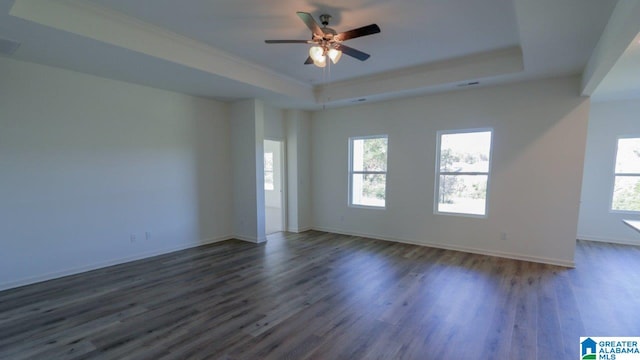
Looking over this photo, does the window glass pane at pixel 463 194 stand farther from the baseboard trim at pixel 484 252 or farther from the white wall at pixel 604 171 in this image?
the white wall at pixel 604 171

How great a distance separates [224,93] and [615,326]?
18.4 ft

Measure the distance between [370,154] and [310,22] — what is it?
3810 mm


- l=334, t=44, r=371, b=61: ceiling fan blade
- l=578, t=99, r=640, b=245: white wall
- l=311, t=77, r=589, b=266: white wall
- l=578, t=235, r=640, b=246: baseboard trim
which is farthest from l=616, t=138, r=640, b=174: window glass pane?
l=334, t=44, r=371, b=61: ceiling fan blade

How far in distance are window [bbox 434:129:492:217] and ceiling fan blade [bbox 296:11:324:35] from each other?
332cm

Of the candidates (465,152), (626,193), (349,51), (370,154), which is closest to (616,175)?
(626,193)

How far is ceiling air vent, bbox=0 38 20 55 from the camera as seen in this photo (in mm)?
2830

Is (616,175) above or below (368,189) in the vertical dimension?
above

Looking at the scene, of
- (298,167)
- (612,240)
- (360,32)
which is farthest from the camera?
(298,167)

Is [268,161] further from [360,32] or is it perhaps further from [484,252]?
[360,32]

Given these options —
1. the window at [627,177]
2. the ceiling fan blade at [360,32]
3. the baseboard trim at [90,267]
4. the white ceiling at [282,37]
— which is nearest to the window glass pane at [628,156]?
the window at [627,177]

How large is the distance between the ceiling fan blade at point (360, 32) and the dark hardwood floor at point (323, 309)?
2647 millimetres

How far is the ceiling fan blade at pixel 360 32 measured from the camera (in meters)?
2.45

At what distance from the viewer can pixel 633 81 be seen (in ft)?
13.5

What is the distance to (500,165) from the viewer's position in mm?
4555
